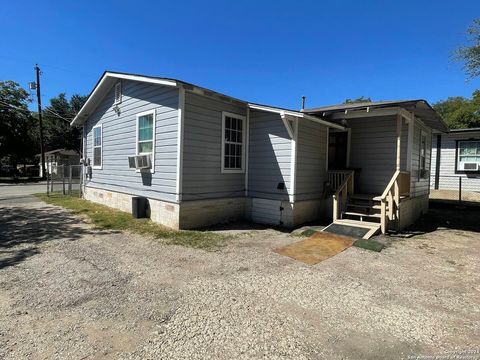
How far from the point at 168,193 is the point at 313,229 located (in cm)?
369

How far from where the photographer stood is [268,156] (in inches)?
320

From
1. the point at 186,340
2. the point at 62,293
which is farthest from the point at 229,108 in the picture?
the point at 186,340

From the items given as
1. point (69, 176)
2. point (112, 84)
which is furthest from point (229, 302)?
point (69, 176)

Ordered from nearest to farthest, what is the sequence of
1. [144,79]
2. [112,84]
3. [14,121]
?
[144,79]
[112,84]
[14,121]

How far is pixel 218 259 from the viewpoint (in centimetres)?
506

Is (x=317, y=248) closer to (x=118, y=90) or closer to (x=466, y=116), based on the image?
(x=118, y=90)

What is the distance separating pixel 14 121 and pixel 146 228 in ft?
89.6

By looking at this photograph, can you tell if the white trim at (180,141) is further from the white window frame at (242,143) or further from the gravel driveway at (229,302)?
the gravel driveway at (229,302)

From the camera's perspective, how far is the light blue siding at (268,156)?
776cm

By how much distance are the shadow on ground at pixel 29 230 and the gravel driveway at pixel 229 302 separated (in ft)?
0.21

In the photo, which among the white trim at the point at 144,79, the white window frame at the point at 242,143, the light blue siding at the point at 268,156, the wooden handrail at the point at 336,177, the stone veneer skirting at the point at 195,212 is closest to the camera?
the white trim at the point at 144,79

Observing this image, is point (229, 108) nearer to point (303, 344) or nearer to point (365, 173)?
point (365, 173)

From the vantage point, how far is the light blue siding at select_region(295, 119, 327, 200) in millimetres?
7770

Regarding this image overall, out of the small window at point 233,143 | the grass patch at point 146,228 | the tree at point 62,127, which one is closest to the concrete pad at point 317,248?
the grass patch at point 146,228
